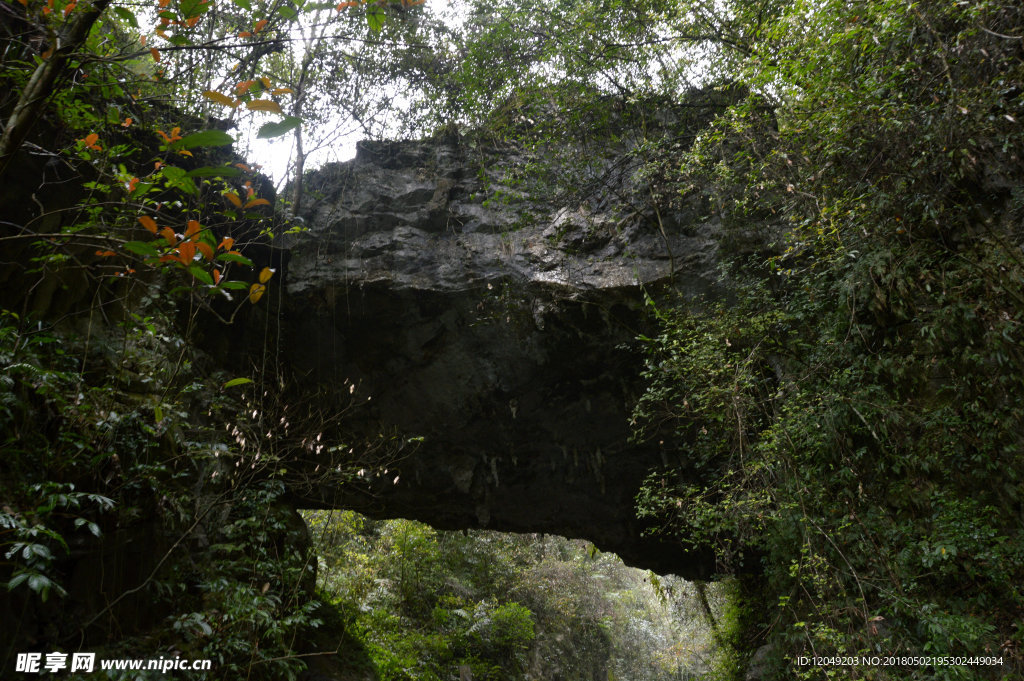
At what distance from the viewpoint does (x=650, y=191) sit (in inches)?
232

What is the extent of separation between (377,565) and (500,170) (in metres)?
7.11

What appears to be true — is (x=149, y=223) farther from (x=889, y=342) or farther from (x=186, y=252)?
(x=889, y=342)

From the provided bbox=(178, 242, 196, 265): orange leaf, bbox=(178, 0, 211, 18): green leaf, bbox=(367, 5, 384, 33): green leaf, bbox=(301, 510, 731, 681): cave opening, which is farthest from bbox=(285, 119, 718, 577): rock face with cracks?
bbox=(178, 0, 211, 18): green leaf

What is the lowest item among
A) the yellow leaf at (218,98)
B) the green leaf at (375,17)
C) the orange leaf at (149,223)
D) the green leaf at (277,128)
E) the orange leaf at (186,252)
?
the orange leaf at (186,252)

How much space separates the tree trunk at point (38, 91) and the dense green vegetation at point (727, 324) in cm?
18

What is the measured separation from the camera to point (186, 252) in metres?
1.39

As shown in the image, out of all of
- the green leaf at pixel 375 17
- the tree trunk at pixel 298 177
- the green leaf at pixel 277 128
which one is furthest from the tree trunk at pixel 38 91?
the tree trunk at pixel 298 177

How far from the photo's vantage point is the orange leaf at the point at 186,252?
1.38m

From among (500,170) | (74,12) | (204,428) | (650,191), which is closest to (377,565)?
(204,428)

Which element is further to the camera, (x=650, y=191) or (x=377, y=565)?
(x=377, y=565)

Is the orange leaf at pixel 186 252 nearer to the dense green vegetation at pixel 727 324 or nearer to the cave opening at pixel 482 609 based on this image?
the dense green vegetation at pixel 727 324

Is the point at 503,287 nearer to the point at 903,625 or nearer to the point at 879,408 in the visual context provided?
the point at 879,408

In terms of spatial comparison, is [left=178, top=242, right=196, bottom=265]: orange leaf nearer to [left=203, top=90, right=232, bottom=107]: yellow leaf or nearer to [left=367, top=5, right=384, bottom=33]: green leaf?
[left=203, top=90, right=232, bottom=107]: yellow leaf

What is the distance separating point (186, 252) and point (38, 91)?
16.9 inches
